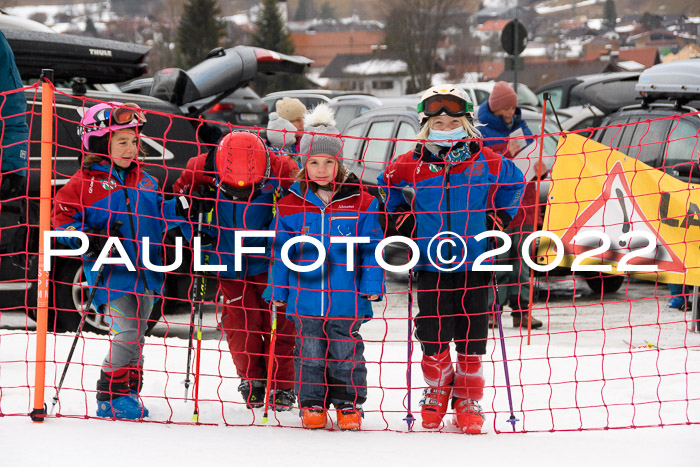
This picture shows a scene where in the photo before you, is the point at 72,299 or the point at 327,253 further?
the point at 72,299

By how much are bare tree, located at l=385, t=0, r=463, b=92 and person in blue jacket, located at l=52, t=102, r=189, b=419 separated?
5543 cm

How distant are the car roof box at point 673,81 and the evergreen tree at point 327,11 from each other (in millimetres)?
114929

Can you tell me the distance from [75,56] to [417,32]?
54.9m

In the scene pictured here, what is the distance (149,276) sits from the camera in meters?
4.75

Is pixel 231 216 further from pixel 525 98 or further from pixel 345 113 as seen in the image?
pixel 525 98

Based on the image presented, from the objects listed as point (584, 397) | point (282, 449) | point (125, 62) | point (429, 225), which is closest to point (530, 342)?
point (584, 397)

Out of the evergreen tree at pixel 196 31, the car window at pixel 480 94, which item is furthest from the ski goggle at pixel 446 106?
the evergreen tree at pixel 196 31

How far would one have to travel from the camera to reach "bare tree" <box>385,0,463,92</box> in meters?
60.1

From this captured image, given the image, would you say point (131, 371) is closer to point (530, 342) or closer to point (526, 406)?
point (526, 406)

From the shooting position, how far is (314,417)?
15.2ft

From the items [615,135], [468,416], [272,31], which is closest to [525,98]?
[615,135]

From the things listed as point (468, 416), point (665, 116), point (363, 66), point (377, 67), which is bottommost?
point (468, 416)

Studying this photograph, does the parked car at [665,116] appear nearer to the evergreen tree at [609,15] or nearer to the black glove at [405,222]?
the black glove at [405,222]

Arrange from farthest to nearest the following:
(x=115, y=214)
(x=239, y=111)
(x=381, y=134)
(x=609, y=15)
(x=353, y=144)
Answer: (x=609, y=15) → (x=239, y=111) → (x=353, y=144) → (x=381, y=134) → (x=115, y=214)
